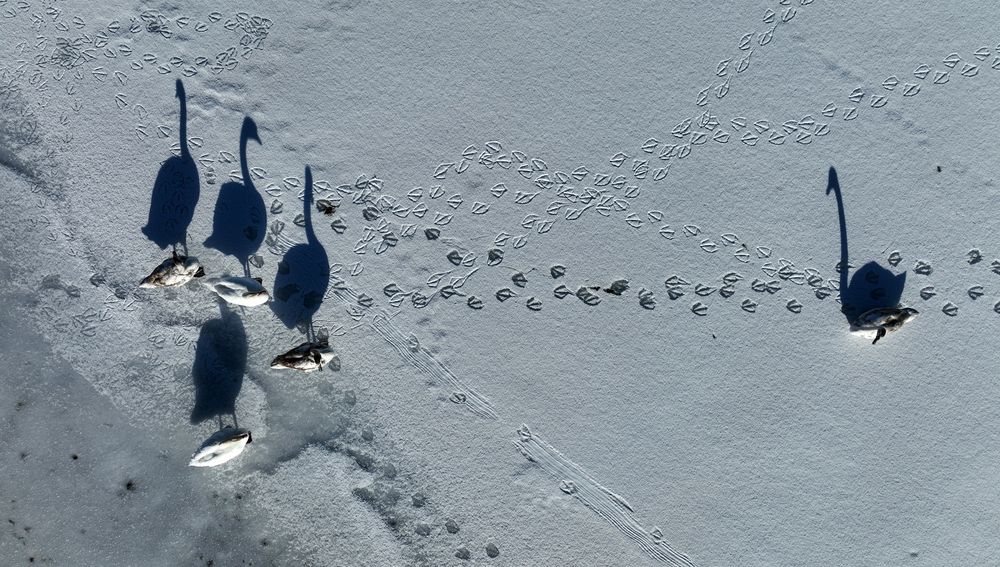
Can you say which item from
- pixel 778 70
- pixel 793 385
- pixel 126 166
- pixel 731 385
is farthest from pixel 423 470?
pixel 778 70

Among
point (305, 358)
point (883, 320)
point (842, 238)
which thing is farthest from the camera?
point (842, 238)

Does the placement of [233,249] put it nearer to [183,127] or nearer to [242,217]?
[242,217]

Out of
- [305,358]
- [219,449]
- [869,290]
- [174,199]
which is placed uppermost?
[869,290]

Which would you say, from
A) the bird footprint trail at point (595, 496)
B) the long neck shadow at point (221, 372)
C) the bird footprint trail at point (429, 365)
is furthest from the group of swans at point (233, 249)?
the bird footprint trail at point (595, 496)

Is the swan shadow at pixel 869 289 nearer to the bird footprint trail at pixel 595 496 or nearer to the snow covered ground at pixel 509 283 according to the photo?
the snow covered ground at pixel 509 283

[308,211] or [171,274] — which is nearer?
[171,274]

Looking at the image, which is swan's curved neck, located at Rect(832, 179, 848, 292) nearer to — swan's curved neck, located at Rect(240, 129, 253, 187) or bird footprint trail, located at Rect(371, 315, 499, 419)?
bird footprint trail, located at Rect(371, 315, 499, 419)

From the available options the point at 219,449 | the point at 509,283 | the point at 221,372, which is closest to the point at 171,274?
the point at 221,372

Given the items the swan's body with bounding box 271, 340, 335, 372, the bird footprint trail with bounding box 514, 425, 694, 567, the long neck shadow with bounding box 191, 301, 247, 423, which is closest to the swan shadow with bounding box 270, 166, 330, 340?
the swan's body with bounding box 271, 340, 335, 372

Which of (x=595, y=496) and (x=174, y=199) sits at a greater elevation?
(x=174, y=199)
